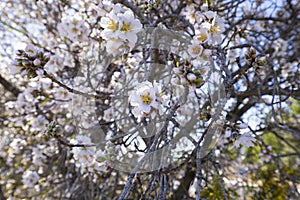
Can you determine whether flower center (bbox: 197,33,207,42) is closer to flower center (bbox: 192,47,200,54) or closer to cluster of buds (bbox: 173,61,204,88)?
flower center (bbox: 192,47,200,54)

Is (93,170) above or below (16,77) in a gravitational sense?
below

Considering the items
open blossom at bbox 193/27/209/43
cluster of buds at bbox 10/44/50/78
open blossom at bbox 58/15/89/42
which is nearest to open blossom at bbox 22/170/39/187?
open blossom at bbox 58/15/89/42

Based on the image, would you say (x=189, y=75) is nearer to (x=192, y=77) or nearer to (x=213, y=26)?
(x=192, y=77)

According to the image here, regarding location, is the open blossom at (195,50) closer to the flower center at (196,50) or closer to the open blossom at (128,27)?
the flower center at (196,50)

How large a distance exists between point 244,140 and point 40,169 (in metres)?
2.93

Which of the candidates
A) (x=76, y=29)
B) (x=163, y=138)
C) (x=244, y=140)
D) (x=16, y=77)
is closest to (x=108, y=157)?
(x=163, y=138)

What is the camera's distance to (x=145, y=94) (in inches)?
49.1

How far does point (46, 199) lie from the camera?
2.84 m

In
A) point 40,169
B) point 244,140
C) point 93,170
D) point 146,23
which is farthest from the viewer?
point 40,169

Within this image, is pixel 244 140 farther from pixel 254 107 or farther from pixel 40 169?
pixel 40 169

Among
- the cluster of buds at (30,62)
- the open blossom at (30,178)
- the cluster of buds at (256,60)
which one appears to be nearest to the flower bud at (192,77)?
the cluster of buds at (256,60)

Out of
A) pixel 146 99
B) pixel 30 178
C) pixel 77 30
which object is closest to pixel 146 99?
pixel 146 99

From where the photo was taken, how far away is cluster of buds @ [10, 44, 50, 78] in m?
1.31

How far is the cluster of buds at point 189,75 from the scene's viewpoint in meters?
1.17
